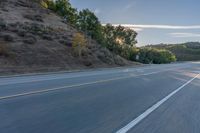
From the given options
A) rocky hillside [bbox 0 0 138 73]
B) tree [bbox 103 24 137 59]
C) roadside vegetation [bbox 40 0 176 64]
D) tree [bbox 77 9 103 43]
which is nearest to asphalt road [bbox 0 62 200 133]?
rocky hillside [bbox 0 0 138 73]

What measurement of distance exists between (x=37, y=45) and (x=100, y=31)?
31.1 metres

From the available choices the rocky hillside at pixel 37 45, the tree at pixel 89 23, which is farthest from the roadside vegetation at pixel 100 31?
the rocky hillside at pixel 37 45

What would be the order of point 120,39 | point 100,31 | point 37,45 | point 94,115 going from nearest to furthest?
point 94,115 → point 37,45 → point 100,31 → point 120,39

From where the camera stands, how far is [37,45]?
45094mm

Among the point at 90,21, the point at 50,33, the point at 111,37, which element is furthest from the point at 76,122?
the point at 111,37

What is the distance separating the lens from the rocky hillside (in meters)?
37.0

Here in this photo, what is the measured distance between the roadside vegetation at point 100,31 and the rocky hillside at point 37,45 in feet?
25.6

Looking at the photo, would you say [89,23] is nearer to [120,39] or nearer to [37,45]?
[120,39]

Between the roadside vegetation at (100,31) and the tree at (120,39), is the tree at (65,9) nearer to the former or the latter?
the roadside vegetation at (100,31)

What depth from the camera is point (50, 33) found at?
53906 mm

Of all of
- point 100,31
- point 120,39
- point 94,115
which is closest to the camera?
point 94,115

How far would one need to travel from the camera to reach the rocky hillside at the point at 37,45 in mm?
36969

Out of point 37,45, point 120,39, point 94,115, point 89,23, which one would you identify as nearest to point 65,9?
point 89,23

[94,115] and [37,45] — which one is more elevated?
[94,115]
